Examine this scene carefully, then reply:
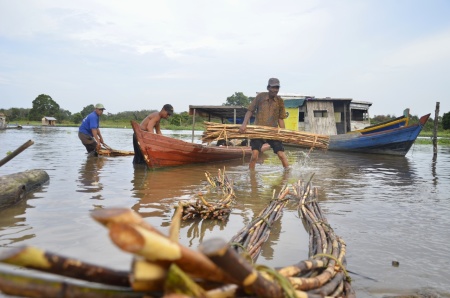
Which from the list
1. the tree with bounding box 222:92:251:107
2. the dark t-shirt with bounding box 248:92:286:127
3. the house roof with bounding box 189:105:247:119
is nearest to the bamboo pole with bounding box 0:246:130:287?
the dark t-shirt with bounding box 248:92:286:127

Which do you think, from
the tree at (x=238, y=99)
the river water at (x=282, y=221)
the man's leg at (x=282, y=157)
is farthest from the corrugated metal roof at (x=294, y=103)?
the tree at (x=238, y=99)

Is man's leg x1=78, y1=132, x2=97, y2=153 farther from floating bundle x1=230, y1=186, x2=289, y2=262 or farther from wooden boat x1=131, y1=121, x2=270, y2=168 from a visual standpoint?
floating bundle x1=230, y1=186, x2=289, y2=262

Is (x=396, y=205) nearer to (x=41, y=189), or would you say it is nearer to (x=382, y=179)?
(x=382, y=179)

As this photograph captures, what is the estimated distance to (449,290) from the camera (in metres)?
2.75

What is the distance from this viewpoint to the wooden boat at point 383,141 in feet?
50.7

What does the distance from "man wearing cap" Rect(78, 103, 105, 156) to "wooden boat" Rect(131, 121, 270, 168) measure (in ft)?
10.2

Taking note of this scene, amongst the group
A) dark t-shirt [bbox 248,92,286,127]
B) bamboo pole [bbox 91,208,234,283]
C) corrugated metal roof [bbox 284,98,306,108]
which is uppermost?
corrugated metal roof [bbox 284,98,306,108]

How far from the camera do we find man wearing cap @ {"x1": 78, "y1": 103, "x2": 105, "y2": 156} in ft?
37.1

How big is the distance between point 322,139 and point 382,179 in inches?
66.6

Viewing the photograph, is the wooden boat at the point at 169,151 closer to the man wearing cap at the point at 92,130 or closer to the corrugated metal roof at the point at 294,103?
the man wearing cap at the point at 92,130

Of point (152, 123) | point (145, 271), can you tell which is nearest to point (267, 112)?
point (152, 123)

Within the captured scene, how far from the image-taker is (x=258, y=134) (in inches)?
332

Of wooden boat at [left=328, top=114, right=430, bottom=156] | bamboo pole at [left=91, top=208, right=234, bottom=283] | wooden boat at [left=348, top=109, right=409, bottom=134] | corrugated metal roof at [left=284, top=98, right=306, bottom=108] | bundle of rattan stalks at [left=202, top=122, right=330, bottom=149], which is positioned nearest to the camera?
bamboo pole at [left=91, top=208, right=234, bottom=283]

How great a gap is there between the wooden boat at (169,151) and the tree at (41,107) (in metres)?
66.8
